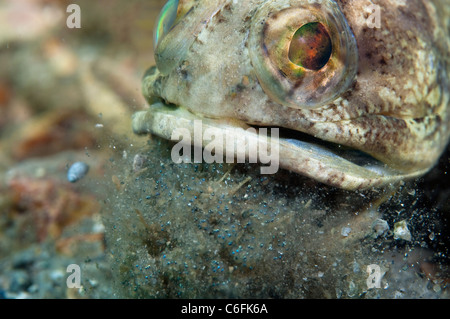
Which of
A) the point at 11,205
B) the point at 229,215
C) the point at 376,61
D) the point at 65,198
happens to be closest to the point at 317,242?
the point at 229,215

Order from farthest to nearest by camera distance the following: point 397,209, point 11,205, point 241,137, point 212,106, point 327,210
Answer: point 11,205 < point 397,209 < point 327,210 < point 212,106 < point 241,137

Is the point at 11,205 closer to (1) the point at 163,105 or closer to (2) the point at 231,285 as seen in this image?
(1) the point at 163,105

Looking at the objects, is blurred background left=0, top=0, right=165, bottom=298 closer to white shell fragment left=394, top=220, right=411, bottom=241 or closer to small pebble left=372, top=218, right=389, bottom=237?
small pebble left=372, top=218, right=389, bottom=237

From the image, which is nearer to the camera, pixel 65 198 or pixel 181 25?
pixel 181 25

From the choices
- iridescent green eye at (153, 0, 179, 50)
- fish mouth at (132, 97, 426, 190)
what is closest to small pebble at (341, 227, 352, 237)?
fish mouth at (132, 97, 426, 190)

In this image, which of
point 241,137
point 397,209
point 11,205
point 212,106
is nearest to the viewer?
point 241,137

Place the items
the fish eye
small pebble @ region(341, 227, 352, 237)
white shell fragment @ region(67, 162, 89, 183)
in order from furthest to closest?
1. white shell fragment @ region(67, 162, 89, 183)
2. small pebble @ region(341, 227, 352, 237)
3. the fish eye

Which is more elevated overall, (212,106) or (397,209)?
(212,106)

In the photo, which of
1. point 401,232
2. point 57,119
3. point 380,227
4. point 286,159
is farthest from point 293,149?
point 57,119
